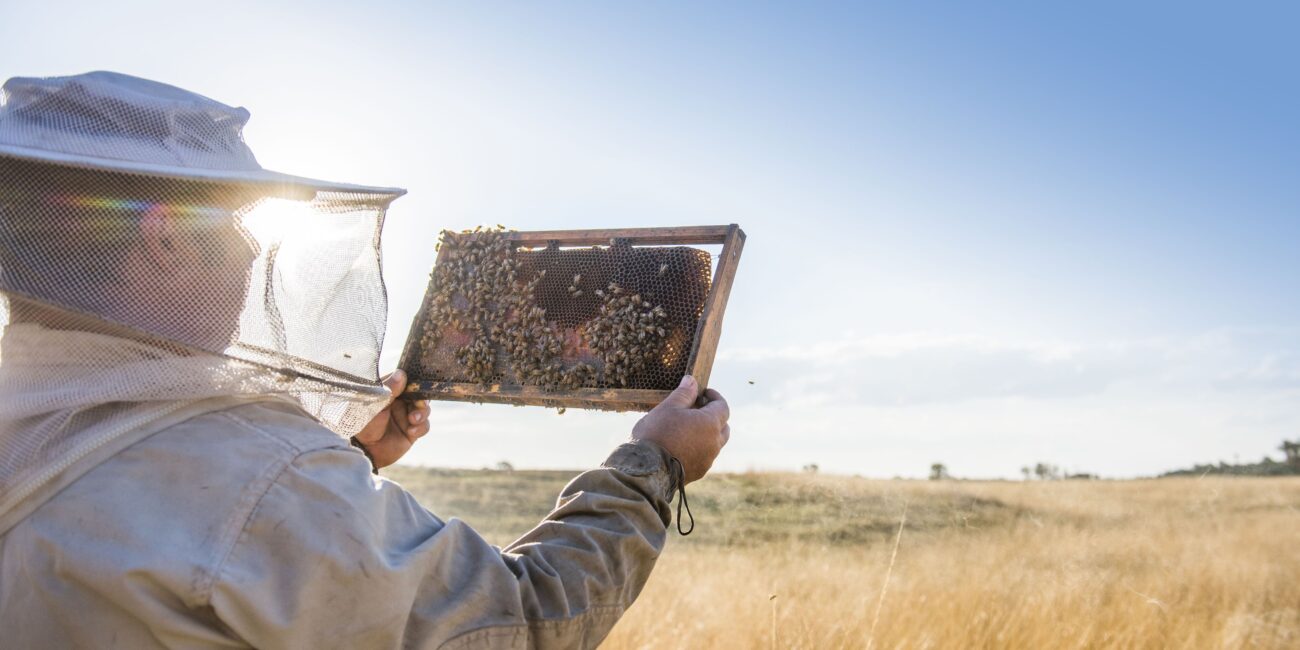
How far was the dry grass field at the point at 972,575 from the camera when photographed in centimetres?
646

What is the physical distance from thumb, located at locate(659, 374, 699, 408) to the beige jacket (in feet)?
3.76

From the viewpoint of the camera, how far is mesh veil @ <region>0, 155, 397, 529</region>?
7.21 feet

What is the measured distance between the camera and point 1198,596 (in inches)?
336

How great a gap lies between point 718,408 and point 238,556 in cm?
182

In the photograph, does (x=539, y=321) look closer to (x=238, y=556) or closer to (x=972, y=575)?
(x=238, y=556)

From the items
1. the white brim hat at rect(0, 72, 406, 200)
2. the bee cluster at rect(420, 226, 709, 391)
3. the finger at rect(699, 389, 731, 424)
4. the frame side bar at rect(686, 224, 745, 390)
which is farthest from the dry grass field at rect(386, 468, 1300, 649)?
the white brim hat at rect(0, 72, 406, 200)

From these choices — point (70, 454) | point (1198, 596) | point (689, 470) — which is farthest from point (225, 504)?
point (1198, 596)

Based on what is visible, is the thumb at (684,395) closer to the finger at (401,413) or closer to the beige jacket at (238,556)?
the beige jacket at (238,556)

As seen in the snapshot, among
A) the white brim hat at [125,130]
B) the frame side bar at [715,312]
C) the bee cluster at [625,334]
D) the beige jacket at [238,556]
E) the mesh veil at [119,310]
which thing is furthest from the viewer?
the bee cluster at [625,334]

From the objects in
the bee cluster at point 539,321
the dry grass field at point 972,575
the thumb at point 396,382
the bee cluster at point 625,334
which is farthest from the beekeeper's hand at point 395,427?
the dry grass field at point 972,575

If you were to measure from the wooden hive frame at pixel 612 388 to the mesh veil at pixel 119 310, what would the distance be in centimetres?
162

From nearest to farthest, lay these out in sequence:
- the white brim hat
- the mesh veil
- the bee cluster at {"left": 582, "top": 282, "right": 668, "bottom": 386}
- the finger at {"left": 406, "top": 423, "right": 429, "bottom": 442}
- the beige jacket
A: the beige jacket
the mesh veil
the white brim hat
the bee cluster at {"left": 582, "top": 282, "right": 668, "bottom": 386}
the finger at {"left": 406, "top": 423, "right": 429, "bottom": 442}

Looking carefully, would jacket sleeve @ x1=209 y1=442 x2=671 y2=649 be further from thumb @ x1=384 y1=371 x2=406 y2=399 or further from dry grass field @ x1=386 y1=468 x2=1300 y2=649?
dry grass field @ x1=386 y1=468 x2=1300 y2=649

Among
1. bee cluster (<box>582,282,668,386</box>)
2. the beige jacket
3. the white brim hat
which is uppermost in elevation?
the white brim hat
